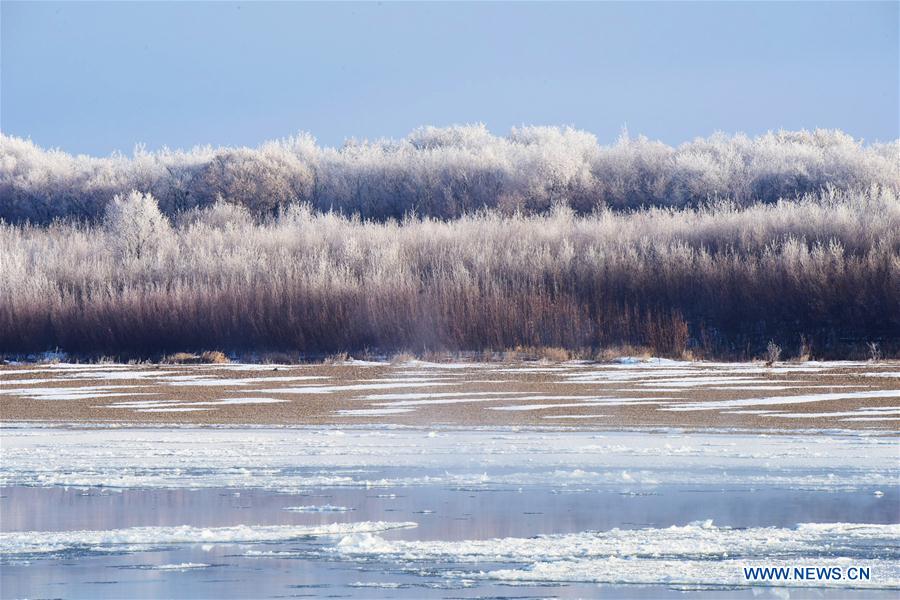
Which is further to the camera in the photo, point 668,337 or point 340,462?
point 668,337

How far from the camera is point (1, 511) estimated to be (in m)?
6.24

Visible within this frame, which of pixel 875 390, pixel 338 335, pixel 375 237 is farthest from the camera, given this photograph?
pixel 375 237

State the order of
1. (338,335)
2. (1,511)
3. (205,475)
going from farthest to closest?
(338,335)
(205,475)
(1,511)

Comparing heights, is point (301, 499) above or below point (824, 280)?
below

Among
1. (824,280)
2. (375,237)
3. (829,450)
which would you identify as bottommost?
(829,450)

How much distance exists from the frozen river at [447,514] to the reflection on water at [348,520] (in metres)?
0.01

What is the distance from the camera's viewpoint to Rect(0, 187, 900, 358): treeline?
1911cm

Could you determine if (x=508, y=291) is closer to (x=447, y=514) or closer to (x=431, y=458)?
(x=431, y=458)

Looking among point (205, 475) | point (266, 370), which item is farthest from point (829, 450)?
point (266, 370)

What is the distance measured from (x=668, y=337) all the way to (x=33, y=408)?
32.4 ft

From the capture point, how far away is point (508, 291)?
2012 centimetres

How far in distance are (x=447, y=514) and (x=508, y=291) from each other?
14.1 metres

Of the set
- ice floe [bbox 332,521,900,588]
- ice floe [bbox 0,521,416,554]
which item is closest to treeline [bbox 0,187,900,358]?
ice floe [bbox 332,521,900,588]

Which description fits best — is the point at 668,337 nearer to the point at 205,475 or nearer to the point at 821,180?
the point at 205,475
